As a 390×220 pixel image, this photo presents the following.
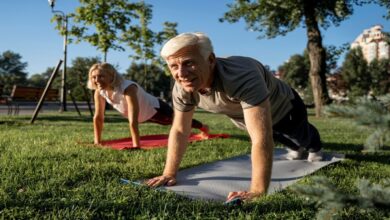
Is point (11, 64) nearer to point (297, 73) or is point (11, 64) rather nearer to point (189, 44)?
point (297, 73)

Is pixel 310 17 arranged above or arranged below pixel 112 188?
above

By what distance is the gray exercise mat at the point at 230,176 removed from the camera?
3028 mm

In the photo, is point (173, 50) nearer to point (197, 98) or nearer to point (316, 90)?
point (197, 98)

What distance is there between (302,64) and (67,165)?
60.1 metres

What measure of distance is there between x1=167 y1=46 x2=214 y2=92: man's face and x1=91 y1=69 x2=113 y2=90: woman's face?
2.67 metres

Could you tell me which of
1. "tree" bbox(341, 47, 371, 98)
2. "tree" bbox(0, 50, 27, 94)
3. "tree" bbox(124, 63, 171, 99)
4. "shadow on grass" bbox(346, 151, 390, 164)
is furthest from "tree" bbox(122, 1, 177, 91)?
"tree" bbox(0, 50, 27, 94)

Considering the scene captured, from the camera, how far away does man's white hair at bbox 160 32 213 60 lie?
2566 millimetres

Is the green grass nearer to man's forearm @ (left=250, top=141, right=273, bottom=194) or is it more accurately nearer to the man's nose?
man's forearm @ (left=250, top=141, right=273, bottom=194)

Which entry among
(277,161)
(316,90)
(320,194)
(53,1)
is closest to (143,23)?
(53,1)

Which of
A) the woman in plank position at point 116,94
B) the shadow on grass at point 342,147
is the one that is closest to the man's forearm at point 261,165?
the woman in plank position at point 116,94

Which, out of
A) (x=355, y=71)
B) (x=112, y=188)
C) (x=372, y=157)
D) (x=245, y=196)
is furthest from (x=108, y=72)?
(x=355, y=71)

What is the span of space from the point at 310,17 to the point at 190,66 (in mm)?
17127

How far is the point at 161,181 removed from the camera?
10.1 feet

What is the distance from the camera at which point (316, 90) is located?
1786cm
